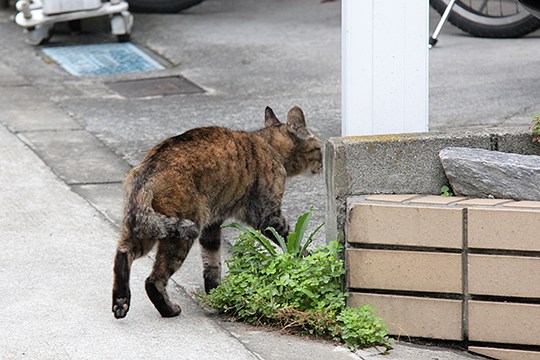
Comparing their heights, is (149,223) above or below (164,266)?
above

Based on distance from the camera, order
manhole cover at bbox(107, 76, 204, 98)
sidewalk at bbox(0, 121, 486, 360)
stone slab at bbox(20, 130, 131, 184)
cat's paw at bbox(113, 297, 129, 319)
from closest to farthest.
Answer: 1. sidewalk at bbox(0, 121, 486, 360)
2. cat's paw at bbox(113, 297, 129, 319)
3. stone slab at bbox(20, 130, 131, 184)
4. manhole cover at bbox(107, 76, 204, 98)

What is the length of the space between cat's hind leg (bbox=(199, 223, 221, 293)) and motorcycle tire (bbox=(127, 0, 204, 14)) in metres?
6.44

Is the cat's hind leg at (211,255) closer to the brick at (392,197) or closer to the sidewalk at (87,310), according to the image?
the sidewalk at (87,310)

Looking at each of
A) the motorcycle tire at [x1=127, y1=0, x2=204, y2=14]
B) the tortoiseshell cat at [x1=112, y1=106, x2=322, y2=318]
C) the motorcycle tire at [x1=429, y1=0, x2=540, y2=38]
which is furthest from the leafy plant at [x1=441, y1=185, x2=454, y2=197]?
→ the motorcycle tire at [x1=127, y1=0, x2=204, y2=14]

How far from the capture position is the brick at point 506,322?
410 centimetres

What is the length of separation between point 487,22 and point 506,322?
5.83 m

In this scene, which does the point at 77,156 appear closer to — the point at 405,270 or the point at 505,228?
the point at 405,270

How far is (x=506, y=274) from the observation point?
408cm

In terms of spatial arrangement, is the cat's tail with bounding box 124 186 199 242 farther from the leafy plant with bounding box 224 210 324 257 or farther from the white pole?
the white pole

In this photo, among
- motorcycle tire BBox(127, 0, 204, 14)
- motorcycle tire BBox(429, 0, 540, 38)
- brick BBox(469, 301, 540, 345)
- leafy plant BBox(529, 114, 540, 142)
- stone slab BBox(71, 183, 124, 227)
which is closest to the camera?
brick BBox(469, 301, 540, 345)

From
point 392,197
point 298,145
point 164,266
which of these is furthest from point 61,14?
point 392,197

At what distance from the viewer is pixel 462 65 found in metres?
8.70

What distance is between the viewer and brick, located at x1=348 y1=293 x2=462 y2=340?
4.17 m

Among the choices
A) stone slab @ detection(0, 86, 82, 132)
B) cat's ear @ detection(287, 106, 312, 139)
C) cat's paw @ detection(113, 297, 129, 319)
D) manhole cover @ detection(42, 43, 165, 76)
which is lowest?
cat's paw @ detection(113, 297, 129, 319)
